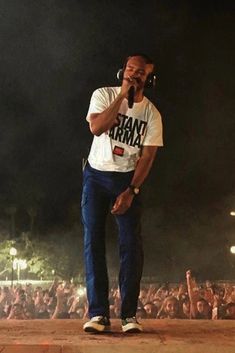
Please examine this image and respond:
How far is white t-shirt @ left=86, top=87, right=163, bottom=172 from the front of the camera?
115 inches

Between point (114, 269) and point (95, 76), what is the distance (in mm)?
10194

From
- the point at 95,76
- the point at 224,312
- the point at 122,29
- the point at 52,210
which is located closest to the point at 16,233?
the point at 52,210

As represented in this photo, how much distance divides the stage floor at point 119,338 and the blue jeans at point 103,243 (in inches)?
7.5

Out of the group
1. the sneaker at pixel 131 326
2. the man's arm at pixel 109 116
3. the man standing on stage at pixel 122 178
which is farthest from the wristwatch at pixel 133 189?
the sneaker at pixel 131 326

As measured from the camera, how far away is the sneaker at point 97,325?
105 inches

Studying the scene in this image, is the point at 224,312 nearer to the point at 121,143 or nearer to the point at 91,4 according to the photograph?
the point at 121,143

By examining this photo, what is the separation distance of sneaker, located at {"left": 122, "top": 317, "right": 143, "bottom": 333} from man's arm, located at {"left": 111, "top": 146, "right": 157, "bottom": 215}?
2.02ft

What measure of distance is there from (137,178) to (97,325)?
2.87 ft

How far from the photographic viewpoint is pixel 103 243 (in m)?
2.94

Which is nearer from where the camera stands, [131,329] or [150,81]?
[131,329]

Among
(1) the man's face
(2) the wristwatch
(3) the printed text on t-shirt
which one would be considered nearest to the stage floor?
(2) the wristwatch

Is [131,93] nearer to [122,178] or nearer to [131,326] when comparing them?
[122,178]

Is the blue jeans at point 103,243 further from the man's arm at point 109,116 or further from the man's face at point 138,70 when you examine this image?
the man's face at point 138,70

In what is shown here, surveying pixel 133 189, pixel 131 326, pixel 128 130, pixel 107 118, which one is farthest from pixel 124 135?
pixel 131 326
